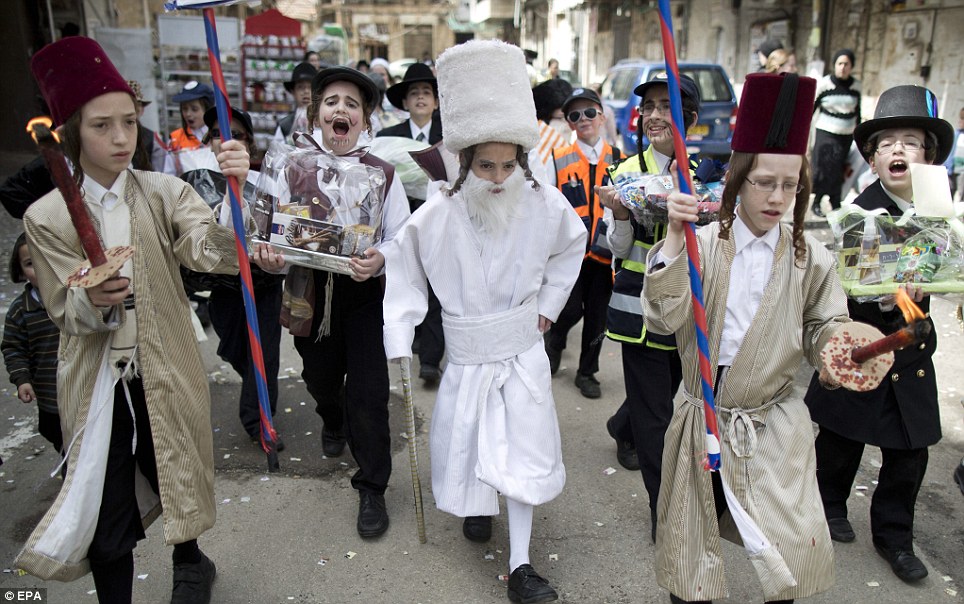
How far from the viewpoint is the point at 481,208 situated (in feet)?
10.0

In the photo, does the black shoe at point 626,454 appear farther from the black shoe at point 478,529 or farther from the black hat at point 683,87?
the black hat at point 683,87

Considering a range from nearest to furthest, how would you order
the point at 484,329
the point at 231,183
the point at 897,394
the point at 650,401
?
the point at 231,183 < the point at 484,329 < the point at 897,394 < the point at 650,401

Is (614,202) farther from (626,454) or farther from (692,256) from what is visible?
(626,454)

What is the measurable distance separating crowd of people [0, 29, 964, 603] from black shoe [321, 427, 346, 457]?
27mm

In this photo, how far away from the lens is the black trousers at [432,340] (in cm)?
530

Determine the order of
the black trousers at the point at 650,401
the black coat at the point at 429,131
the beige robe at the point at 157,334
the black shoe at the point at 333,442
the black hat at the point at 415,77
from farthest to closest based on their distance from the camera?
the black hat at the point at 415,77 < the black coat at the point at 429,131 < the black shoe at the point at 333,442 < the black trousers at the point at 650,401 < the beige robe at the point at 157,334

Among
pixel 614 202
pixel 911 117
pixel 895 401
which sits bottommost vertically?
pixel 895 401

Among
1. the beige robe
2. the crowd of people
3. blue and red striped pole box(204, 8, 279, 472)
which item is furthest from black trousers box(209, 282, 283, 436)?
the beige robe

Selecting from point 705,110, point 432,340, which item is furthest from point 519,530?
point 705,110

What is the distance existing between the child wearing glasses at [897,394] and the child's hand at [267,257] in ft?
Answer: 8.09

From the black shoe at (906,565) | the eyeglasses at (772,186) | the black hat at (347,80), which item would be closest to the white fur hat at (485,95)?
the black hat at (347,80)

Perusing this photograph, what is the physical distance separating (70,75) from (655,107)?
2.41 m

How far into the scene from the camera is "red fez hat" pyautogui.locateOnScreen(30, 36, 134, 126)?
8.11 feet

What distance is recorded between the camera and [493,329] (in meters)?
3.07
